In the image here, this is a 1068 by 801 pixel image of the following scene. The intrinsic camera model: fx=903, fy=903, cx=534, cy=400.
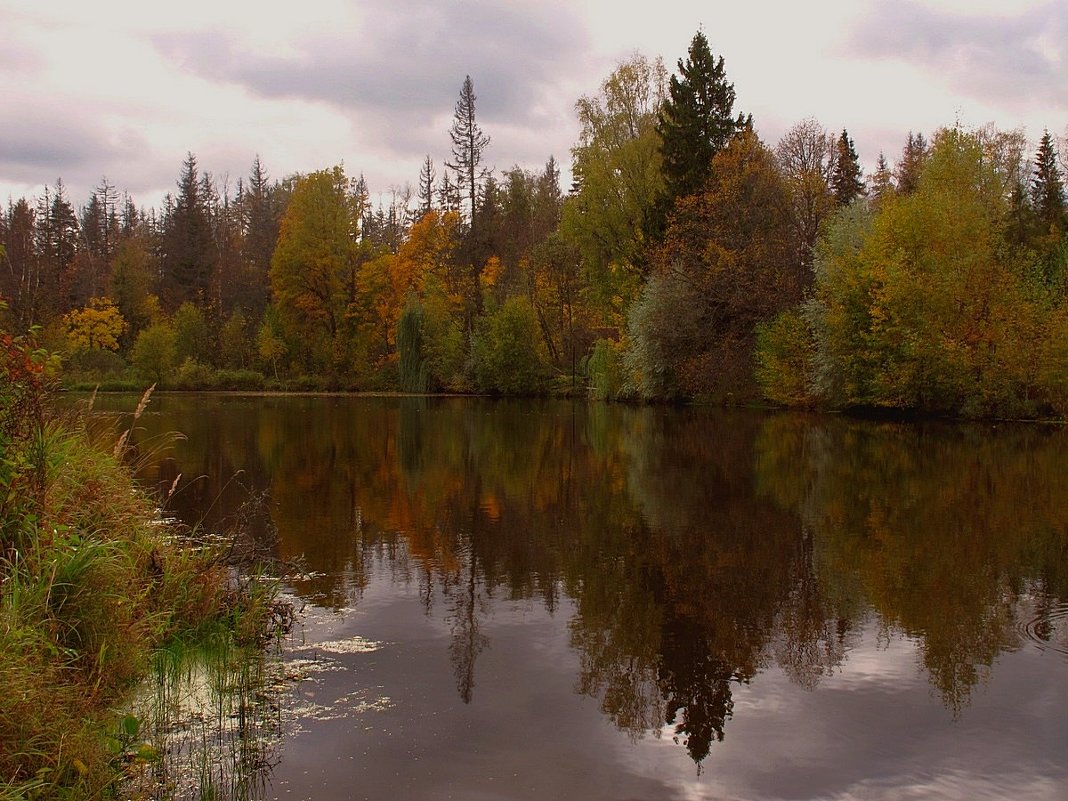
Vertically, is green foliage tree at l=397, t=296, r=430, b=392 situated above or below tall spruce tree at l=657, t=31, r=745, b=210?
below

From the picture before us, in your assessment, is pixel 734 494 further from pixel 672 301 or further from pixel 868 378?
pixel 672 301

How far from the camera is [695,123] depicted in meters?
40.6

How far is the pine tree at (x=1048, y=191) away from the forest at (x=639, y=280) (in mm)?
147

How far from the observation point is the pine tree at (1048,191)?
4878 cm

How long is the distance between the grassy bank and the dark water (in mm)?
883

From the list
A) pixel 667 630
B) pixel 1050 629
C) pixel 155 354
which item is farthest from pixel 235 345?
pixel 1050 629

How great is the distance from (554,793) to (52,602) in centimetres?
320

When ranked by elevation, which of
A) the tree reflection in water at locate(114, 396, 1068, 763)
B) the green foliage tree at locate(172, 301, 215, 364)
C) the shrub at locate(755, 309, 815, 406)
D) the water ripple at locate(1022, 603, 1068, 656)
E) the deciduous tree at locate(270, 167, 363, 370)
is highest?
the deciduous tree at locate(270, 167, 363, 370)

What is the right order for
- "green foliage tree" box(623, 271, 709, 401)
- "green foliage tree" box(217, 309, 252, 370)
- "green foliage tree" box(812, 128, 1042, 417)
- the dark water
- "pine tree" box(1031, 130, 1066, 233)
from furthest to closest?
"green foliage tree" box(217, 309, 252, 370), "pine tree" box(1031, 130, 1066, 233), "green foliage tree" box(623, 271, 709, 401), "green foliage tree" box(812, 128, 1042, 417), the dark water

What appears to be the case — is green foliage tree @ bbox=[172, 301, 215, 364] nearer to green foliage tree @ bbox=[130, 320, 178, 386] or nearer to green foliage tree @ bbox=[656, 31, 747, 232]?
green foliage tree @ bbox=[130, 320, 178, 386]

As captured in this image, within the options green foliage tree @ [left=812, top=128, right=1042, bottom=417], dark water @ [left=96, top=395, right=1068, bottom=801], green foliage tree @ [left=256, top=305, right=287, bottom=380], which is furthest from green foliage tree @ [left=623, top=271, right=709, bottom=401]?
green foliage tree @ [left=256, top=305, right=287, bottom=380]

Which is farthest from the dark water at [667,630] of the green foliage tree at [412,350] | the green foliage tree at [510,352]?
the green foliage tree at [412,350]

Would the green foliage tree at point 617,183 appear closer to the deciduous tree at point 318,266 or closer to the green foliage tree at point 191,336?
the deciduous tree at point 318,266

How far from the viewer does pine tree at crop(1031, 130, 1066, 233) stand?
4878cm
